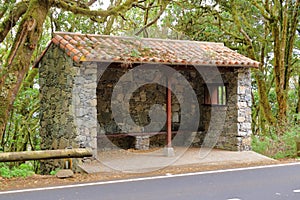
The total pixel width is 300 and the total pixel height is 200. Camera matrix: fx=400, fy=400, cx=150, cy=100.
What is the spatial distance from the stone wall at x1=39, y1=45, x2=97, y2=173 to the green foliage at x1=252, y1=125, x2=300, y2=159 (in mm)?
5095

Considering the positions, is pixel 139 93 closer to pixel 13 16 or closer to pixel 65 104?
pixel 65 104

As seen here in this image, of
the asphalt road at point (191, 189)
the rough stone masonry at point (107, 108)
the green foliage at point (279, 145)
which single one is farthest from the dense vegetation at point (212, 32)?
the asphalt road at point (191, 189)

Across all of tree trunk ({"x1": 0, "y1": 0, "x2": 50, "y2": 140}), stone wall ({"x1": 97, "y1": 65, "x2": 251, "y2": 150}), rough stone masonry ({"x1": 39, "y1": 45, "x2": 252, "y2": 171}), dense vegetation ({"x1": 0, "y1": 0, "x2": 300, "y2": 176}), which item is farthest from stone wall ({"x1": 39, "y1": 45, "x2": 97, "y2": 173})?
stone wall ({"x1": 97, "y1": 65, "x2": 251, "y2": 150})

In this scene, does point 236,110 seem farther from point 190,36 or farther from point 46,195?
point 46,195

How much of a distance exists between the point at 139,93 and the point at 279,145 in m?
4.56

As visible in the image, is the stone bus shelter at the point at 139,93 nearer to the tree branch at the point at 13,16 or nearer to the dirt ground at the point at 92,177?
the tree branch at the point at 13,16

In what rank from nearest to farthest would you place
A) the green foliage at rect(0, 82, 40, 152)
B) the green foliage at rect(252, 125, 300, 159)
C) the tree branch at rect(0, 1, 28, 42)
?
the tree branch at rect(0, 1, 28, 42)
the green foliage at rect(252, 125, 300, 159)
the green foliage at rect(0, 82, 40, 152)

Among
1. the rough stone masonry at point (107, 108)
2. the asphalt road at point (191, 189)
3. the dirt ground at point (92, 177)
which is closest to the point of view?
the asphalt road at point (191, 189)

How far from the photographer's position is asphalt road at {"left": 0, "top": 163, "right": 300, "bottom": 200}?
6484 millimetres

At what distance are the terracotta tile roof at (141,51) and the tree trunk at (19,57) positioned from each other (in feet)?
3.29

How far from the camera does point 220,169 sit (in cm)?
916

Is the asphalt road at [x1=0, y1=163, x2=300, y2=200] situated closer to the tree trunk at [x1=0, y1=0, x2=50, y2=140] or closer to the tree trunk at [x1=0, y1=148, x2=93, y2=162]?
the tree trunk at [x1=0, y1=148, x2=93, y2=162]

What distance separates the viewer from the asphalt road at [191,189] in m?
6.48

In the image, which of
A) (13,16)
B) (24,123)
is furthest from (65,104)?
(24,123)
